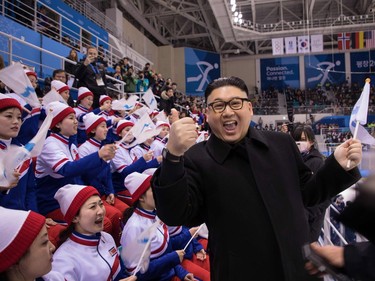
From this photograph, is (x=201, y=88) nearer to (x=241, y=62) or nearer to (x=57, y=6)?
(x=241, y=62)

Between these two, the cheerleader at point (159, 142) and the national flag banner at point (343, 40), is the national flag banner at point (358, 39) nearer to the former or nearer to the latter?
the national flag banner at point (343, 40)

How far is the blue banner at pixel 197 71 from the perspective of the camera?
74.5ft

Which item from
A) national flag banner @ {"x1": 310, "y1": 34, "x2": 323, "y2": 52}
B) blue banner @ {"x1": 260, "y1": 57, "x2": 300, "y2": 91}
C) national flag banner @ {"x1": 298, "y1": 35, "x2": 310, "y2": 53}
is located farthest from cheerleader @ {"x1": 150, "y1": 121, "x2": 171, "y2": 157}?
blue banner @ {"x1": 260, "y1": 57, "x2": 300, "y2": 91}

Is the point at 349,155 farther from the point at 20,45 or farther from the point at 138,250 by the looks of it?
the point at 20,45

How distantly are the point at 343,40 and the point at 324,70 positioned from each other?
6670 millimetres

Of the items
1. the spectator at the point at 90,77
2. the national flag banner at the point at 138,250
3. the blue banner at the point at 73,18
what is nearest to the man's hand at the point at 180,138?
the national flag banner at the point at 138,250

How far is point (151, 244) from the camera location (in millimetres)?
2484

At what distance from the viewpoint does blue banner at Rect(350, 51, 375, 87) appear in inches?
901

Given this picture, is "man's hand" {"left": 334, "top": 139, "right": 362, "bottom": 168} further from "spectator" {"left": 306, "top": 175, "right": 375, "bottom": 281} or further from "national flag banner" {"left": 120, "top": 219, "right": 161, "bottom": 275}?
"national flag banner" {"left": 120, "top": 219, "right": 161, "bottom": 275}

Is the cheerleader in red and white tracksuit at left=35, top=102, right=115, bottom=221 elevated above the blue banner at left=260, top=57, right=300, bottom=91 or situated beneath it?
situated beneath

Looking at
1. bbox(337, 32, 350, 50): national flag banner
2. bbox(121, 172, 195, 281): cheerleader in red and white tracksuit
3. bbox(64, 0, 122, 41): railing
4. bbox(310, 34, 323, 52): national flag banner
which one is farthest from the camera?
bbox(337, 32, 350, 50): national flag banner

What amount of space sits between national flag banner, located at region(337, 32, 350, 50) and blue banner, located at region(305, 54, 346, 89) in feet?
19.4

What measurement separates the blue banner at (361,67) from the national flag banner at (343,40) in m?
6.64

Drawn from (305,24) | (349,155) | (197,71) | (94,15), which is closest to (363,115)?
(349,155)
